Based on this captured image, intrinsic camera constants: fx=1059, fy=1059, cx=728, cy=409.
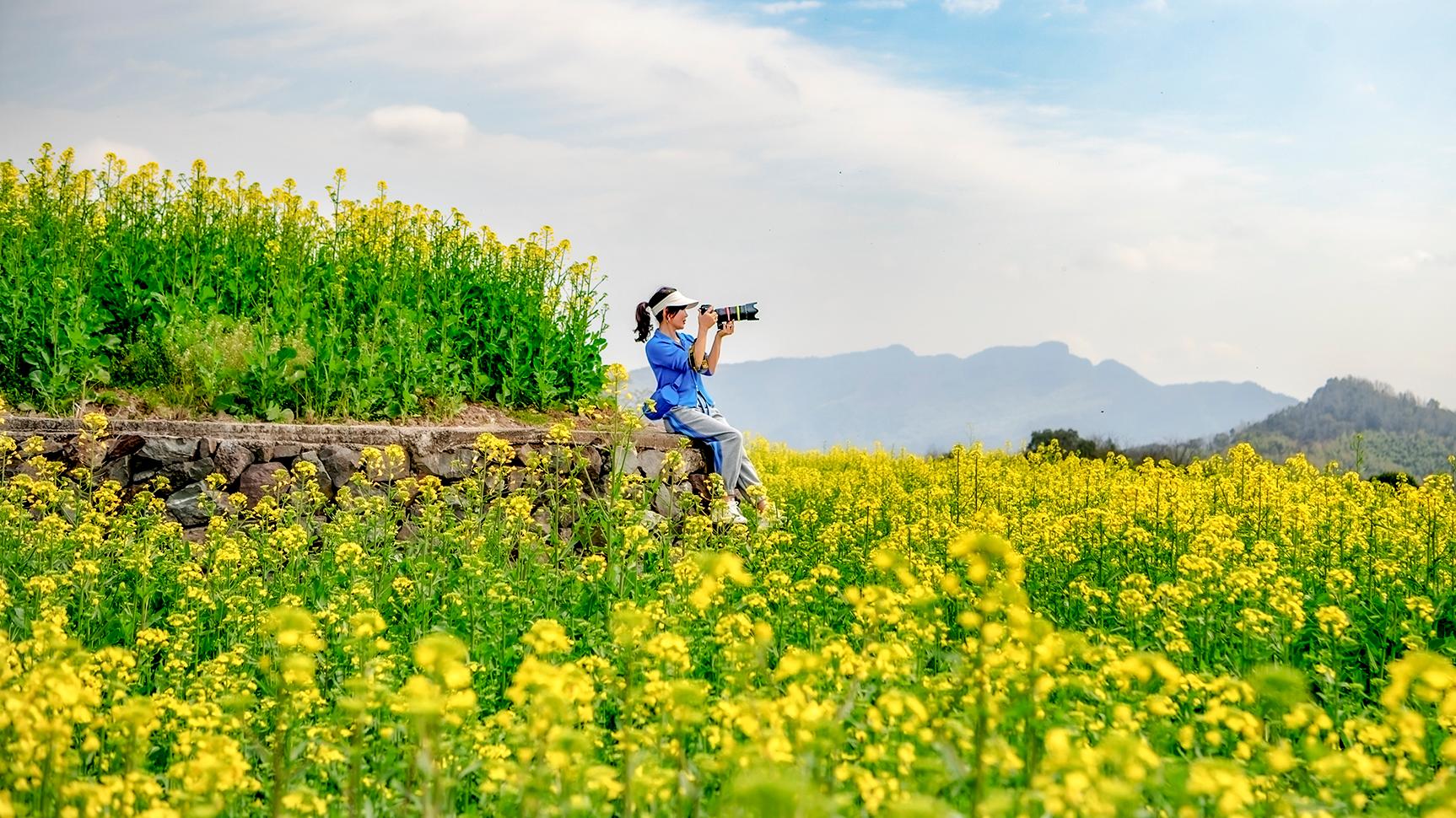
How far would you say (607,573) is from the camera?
21.1 ft

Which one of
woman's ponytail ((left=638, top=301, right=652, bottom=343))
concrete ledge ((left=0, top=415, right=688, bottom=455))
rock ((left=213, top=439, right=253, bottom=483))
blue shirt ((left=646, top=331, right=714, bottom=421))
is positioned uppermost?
woman's ponytail ((left=638, top=301, right=652, bottom=343))

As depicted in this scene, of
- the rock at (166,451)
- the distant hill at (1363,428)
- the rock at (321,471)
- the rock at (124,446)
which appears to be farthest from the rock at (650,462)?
the distant hill at (1363,428)

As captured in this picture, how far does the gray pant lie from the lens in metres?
9.62

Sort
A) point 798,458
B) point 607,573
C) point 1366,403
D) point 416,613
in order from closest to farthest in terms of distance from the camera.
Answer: point 416,613 < point 607,573 < point 798,458 < point 1366,403

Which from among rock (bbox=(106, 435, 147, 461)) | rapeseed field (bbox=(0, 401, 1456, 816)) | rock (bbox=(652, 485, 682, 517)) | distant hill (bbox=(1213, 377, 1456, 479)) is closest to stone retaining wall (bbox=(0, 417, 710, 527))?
rock (bbox=(106, 435, 147, 461))

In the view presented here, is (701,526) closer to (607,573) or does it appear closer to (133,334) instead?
(607,573)

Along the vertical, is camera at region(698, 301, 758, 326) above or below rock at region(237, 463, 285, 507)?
above

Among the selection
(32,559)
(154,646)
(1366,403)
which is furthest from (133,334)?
(1366,403)

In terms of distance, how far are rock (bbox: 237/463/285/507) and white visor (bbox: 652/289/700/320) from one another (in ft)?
11.6

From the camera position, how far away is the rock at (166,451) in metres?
8.19

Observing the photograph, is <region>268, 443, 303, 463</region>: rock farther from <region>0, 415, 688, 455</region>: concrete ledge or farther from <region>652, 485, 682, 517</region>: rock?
<region>652, 485, 682, 517</region>: rock

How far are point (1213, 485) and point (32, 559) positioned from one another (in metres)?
9.91

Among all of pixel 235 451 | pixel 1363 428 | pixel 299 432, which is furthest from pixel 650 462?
pixel 1363 428

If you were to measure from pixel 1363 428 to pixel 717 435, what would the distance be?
3059 cm
